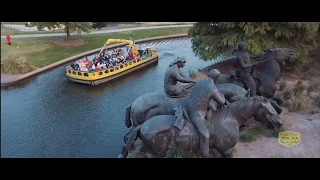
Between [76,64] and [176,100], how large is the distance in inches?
374

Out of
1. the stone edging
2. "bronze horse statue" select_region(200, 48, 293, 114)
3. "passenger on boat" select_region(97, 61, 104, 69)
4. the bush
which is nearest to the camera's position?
the bush

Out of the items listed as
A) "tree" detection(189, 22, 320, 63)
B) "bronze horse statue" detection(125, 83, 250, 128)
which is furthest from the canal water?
"tree" detection(189, 22, 320, 63)

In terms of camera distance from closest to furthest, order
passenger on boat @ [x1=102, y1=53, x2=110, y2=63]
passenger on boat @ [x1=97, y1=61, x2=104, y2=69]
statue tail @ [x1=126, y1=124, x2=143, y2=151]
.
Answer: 1. statue tail @ [x1=126, y1=124, x2=143, y2=151]
2. passenger on boat @ [x1=97, y1=61, x2=104, y2=69]
3. passenger on boat @ [x1=102, y1=53, x2=110, y2=63]

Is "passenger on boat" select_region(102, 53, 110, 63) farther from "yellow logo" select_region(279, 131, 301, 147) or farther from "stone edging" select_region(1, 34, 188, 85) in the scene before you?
"yellow logo" select_region(279, 131, 301, 147)

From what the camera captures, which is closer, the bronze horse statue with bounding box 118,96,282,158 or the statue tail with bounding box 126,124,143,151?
the bronze horse statue with bounding box 118,96,282,158

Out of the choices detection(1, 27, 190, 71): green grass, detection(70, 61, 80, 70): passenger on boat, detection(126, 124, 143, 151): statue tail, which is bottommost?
detection(126, 124, 143, 151): statue tail

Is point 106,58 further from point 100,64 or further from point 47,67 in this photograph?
point 47,67

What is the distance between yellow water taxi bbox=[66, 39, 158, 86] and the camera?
16.0m

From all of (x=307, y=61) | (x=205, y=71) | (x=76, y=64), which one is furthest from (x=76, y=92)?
(x=307, y=61)

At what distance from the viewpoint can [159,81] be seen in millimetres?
16750

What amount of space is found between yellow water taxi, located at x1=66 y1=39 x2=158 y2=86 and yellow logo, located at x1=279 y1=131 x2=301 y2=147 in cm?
1004
